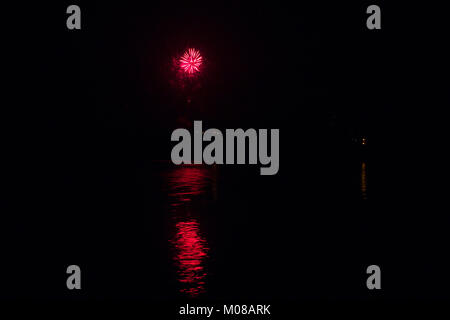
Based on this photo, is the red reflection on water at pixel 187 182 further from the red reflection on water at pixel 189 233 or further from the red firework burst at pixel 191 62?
the red firework burst at pixel 191 62

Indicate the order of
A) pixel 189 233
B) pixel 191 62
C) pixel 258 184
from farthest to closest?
1. pixel 191 62
2. pixel 258 184
3. pixel 189 233

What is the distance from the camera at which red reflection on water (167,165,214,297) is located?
938cm

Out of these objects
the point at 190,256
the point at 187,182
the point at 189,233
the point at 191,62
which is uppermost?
the point at 191,62

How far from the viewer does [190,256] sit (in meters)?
10.9

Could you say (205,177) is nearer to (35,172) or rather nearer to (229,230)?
(35,172)

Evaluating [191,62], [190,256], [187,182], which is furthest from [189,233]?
[191,62]

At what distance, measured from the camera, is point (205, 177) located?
25.7m

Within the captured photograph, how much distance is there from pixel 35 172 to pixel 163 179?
4842 mm

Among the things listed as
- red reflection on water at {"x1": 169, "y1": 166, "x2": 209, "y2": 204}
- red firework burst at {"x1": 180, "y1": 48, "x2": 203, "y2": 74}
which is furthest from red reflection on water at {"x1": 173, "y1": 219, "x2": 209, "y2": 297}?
red firework burst at {"x1": 180, "y1": 48, "x2": 203, "y2": 74}

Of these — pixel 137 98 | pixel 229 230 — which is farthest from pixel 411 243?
pixel 137 98

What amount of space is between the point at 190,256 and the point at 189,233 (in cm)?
206

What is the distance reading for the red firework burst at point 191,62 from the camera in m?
67.2

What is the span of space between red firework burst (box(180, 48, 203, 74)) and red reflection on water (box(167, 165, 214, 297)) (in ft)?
139

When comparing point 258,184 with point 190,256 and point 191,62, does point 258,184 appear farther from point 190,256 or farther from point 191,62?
point 191,62
